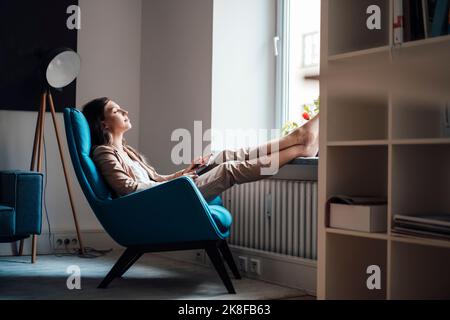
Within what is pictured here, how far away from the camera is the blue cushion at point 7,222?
3223 mm

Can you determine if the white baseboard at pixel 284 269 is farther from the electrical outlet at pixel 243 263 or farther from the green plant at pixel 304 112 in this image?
the green plant at pixel 304 112

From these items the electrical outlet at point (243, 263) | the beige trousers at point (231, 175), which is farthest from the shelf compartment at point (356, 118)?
the electrical outlet at point (243, 263)

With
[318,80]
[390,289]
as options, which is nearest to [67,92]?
[390,289]

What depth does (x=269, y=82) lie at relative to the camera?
4.02 metres

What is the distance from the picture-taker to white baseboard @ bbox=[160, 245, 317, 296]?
3.08 metres

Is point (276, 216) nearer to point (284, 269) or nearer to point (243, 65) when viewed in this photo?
point (284, 269)

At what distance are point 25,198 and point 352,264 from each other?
1.92m

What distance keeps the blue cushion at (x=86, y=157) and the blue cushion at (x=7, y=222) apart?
0.53 m

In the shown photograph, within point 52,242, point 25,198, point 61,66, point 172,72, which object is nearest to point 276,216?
point 25,198

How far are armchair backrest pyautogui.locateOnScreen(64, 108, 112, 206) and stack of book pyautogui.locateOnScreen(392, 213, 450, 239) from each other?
A: 1.56 m

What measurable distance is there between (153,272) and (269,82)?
4.73 ft

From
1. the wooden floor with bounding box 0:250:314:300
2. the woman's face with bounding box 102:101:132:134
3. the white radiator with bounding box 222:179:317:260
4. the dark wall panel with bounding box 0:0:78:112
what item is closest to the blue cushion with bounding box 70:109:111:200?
the woman's face with bounding box 102:101:132:134

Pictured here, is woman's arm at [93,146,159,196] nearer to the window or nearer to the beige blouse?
the beige blouse
